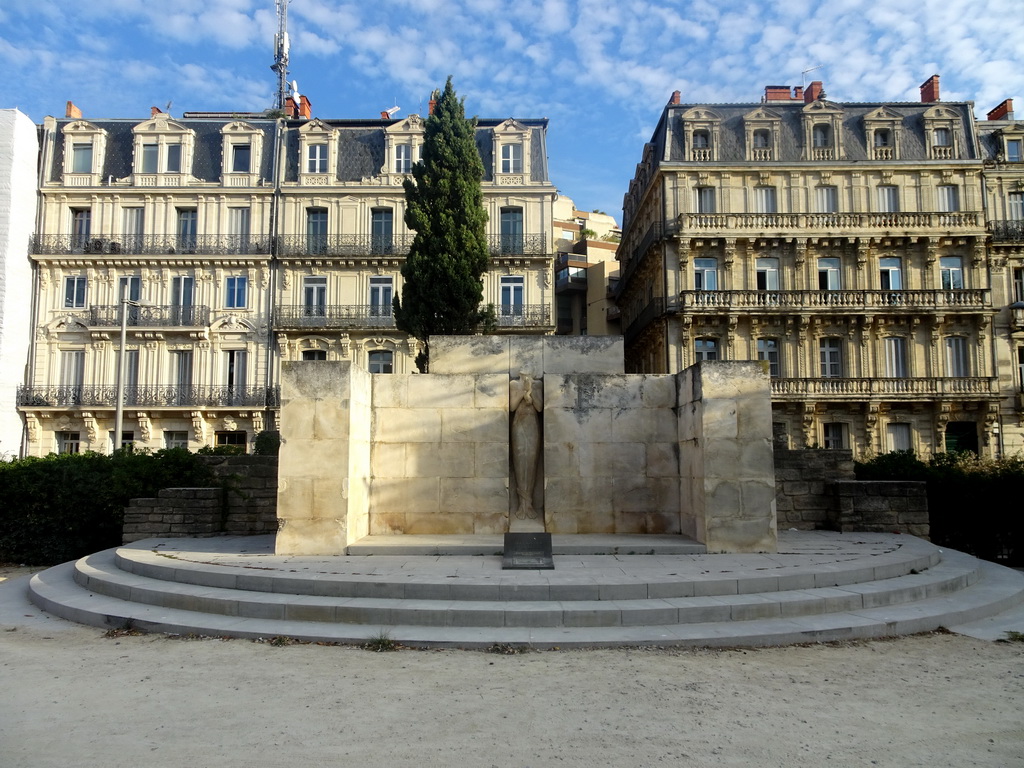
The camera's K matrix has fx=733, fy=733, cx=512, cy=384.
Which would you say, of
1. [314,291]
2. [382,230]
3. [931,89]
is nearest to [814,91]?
[931,89]

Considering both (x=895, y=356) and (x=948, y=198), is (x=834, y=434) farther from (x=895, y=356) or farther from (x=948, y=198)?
(x=948, y=198)

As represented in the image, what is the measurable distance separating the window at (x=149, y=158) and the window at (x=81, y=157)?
A: 118 inches

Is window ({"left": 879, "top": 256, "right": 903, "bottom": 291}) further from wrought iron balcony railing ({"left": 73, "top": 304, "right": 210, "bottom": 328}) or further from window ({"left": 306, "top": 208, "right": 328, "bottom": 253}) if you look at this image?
wrought iron balcony railing ({"left": 73, "top": 304, "right": 210, "bottom": 328})

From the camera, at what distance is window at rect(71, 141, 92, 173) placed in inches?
1540

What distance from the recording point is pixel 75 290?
1517 inches

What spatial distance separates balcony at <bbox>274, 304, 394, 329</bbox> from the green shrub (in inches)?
908

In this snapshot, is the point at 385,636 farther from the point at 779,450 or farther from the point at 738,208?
the point at 738,208

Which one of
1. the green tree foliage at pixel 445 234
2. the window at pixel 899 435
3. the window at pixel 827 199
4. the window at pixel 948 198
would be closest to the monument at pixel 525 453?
the green tree foliage at pixel 445 234

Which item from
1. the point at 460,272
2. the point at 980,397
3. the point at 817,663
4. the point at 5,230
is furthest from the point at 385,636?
the point at 5,230

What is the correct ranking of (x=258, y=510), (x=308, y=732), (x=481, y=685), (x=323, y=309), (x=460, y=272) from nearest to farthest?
(x=308, y=732) < (x=481, y=685) < (x=258, y=510) < (x=460, y=272) < (x=323, y=309)

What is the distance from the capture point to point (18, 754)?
520 centimetres

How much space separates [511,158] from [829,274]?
57.4 feet

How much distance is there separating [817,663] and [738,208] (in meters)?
33.4

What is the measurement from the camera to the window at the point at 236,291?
1508 inches
